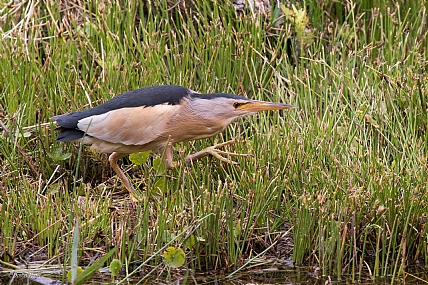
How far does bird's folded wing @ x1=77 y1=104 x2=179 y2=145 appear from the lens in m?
4.51

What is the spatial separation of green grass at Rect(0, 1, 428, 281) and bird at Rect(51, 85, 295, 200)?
221 mm

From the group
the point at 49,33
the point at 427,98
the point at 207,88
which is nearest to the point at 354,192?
the point at 427,98

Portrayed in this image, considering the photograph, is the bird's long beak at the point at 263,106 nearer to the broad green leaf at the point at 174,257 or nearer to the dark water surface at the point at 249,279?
the dark water surface at the point at 249,279

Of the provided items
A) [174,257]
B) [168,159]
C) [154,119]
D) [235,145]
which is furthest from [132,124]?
[174,257]

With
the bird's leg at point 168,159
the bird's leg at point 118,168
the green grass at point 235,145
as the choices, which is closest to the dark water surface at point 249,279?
the green grass at point 235,145

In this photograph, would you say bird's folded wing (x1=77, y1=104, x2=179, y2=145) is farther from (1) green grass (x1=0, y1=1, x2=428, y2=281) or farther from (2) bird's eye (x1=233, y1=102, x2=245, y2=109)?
(2) bird's eye (x1=233, y1=102, x2=245, y2=109)

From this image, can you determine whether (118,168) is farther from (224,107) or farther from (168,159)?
(224,107)

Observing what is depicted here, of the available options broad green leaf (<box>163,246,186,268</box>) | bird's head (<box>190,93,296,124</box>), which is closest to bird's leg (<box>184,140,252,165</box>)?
bird's head (<box>190,93,296,124</box>)

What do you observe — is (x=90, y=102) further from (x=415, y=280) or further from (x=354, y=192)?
(x=415, y=280)

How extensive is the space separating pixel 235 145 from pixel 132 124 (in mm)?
706

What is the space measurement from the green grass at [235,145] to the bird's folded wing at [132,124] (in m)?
0.21

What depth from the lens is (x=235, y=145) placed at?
4844 mm

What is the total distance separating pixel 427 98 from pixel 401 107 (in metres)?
0.18

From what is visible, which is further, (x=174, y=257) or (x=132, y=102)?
(x=132, y=102)
